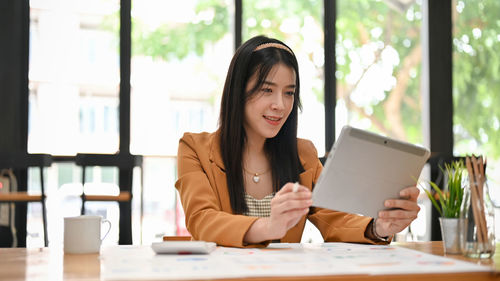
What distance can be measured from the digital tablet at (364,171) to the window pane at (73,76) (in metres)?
4.06

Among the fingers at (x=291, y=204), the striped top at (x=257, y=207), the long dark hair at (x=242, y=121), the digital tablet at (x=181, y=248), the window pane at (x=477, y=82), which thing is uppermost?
the window pane at (x=477, y=82)

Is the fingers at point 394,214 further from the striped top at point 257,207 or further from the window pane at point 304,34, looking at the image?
the window pane at point 304,34

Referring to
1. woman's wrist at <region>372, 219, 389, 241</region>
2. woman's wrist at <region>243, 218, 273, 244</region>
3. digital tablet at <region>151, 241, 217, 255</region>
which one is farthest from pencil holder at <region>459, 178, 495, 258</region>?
digital tablet at <region>151, 241, 217, 255</region>

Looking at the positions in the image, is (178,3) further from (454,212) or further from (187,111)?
(454,212)

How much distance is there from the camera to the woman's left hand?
4.59 ft

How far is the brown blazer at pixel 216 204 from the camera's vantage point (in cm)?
137

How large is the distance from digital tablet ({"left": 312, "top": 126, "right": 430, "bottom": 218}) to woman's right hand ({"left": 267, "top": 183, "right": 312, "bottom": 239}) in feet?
0.18

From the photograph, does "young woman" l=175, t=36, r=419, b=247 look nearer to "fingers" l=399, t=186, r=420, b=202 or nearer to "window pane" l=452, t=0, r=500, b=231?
"fingers" l=399, t=186, r=420, b=202

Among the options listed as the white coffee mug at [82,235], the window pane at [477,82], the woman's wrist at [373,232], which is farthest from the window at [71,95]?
the woman's wrist at [373,232]

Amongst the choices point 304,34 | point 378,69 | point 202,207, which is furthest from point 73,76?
point 202,207

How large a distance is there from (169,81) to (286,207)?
4236 mm

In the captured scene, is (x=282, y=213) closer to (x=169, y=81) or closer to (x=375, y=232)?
(x=375, y=232)

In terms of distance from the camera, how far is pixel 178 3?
5352mm

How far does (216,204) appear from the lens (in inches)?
61.7
